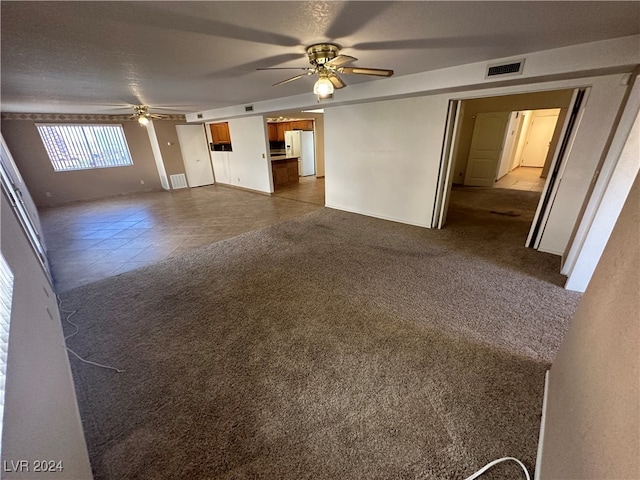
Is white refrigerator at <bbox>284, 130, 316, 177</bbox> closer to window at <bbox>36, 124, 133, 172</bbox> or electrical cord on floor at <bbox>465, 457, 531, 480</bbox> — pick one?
window at <bbox>36, 124, 133, 172</bbox>

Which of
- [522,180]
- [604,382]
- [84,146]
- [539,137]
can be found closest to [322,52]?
[604,382]

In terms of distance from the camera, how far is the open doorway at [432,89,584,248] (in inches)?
145

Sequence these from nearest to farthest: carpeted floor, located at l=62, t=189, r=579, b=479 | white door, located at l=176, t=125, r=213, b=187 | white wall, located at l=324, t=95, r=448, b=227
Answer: carpeted floor, located at l=62, t=189, r=579, b=479 → white wall, located at l=324, t=95, r=448, b=227 → white door, located at l=176, t=125, r=213, b=187

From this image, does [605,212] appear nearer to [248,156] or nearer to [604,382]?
[604,382]

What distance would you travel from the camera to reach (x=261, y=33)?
201 cm

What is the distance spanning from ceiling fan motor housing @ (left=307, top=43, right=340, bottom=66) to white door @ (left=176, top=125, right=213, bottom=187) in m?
7.37

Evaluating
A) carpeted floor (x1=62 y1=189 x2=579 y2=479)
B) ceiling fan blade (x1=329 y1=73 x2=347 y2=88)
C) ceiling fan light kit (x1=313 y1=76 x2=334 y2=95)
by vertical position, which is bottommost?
carpeted floor (x1=62 y1=189 x2=579 y2=479)

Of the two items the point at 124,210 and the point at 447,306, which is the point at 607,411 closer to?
the point at 447,306

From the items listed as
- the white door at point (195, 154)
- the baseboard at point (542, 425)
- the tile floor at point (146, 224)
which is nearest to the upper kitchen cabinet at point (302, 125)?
the tile floor at point (146, 224)

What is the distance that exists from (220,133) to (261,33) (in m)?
7.54

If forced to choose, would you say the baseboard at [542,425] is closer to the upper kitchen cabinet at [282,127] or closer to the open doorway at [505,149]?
the open doorway at [505,149]

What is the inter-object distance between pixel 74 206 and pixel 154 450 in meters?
7.92

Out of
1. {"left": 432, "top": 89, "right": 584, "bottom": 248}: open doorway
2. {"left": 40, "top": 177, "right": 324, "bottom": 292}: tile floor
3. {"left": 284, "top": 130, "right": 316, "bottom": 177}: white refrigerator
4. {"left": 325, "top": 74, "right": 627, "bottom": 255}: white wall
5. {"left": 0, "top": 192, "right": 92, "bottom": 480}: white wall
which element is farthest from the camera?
{"left": 284, "top": 130, "right": 316, "bottom": 177}: white refrigerator

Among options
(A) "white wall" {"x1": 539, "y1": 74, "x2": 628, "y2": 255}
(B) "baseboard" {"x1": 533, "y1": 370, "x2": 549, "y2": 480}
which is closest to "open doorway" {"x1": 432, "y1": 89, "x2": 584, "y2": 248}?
(A) "white wall" {"x1": 539, "y1": 74, "x2": 628, "y2": 255}
